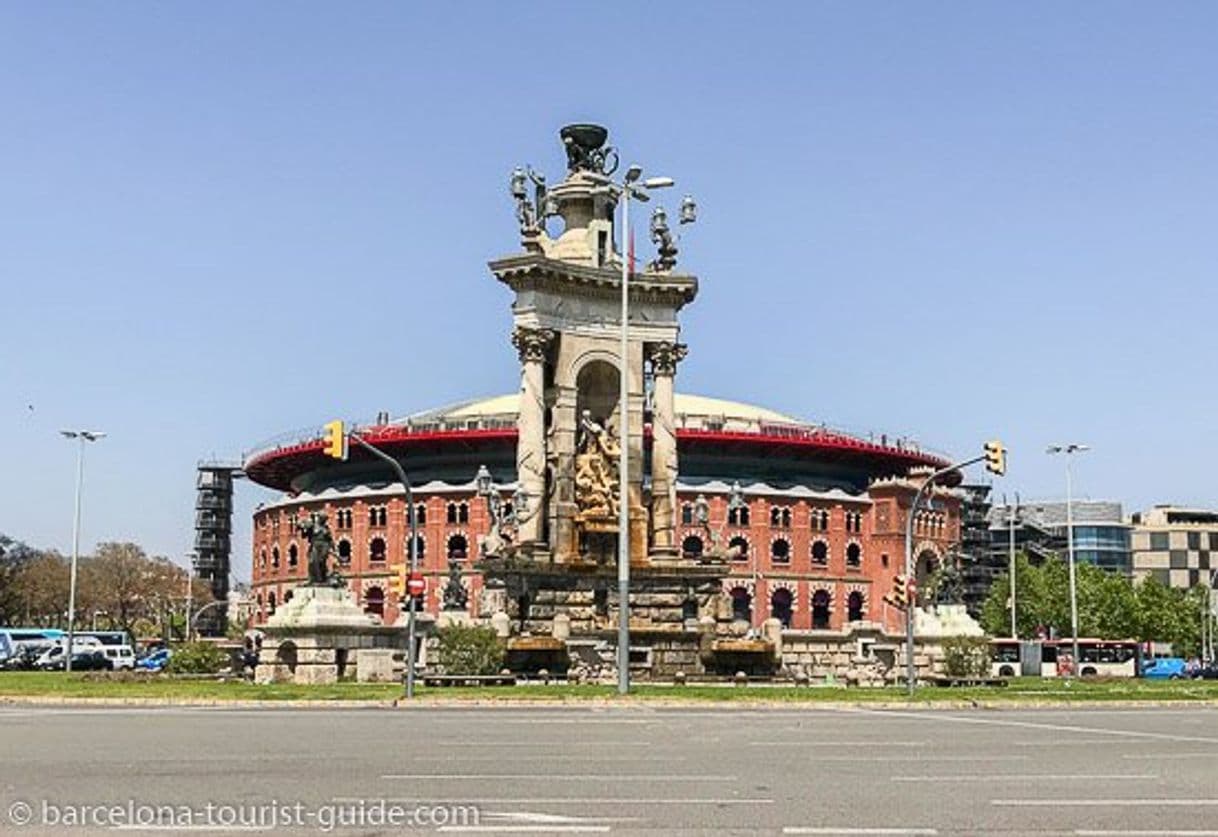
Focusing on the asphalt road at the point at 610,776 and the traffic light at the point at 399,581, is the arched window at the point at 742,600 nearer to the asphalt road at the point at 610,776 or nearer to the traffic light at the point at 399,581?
the traffic light at the point at 399,581

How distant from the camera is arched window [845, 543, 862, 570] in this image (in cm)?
11388

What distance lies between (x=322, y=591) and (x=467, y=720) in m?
17.5

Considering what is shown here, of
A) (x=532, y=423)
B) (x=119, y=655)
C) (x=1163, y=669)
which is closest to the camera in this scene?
(x=532, y=423)

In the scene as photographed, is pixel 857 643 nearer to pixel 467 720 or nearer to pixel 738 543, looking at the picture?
pixel 467 720

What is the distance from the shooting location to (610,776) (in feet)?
48.2

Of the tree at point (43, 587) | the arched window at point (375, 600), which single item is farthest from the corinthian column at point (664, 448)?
the tree at point (43, 587)

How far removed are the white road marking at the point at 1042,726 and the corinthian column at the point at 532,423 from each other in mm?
20384

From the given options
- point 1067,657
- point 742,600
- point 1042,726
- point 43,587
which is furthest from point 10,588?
point 1042,726

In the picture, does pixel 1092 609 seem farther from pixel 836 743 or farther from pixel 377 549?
pixel 836 743

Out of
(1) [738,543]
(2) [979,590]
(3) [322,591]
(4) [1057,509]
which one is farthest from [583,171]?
(4) [1057,509]

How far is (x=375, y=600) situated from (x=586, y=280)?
6548cm

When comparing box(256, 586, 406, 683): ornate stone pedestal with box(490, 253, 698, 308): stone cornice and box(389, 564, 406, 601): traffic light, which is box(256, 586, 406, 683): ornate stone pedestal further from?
box(490, 253, 698, 308): stone cornice

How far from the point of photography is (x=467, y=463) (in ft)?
366

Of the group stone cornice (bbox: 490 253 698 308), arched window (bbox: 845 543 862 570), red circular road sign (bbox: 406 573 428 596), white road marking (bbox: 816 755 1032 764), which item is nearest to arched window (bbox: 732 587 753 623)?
arched window (bbox: 845 543 862 570)
